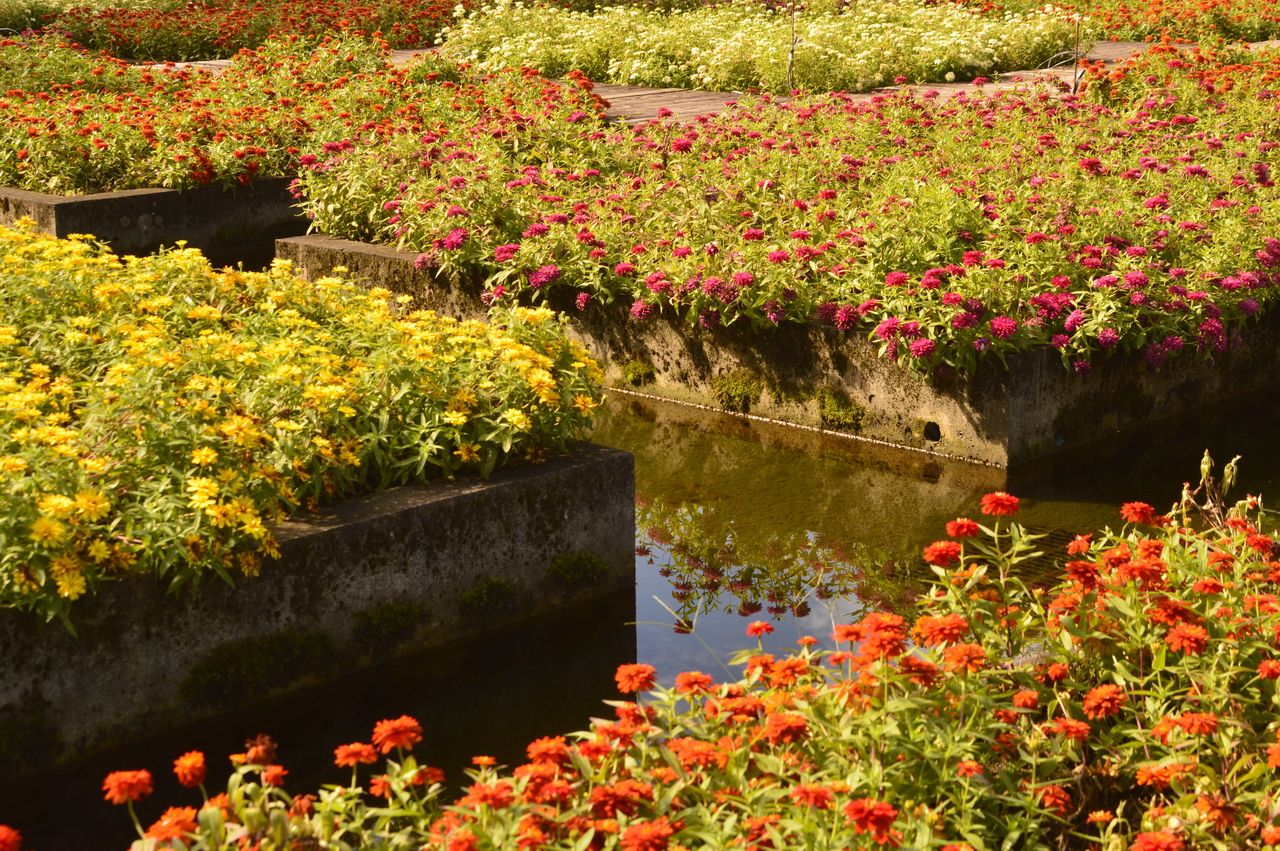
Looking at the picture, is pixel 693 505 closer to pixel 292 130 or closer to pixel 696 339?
pixel 696 339

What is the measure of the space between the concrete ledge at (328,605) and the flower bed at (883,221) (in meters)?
1.92

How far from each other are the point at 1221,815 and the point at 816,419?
13.0 ft

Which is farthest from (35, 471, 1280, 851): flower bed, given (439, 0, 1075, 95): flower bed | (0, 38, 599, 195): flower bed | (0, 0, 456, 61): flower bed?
(0, 0, 456, 61): flower bed

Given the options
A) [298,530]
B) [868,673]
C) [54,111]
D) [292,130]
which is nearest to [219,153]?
[292,130]

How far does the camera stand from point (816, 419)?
6.36 meters

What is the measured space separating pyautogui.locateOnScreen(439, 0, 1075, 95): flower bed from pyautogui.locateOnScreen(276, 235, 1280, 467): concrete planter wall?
311 inches

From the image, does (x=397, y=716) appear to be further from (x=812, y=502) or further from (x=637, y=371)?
(x=637, y=371)

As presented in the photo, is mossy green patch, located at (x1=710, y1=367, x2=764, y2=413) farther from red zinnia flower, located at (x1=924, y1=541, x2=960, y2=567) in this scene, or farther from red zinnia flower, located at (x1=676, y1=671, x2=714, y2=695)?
red zinnia flower, located at (x1=676, y1=671, x2=714, y2=695)

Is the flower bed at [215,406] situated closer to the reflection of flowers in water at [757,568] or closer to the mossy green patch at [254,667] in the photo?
the mossy green patch at [254,667]

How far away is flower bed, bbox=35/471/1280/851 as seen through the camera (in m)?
2.38

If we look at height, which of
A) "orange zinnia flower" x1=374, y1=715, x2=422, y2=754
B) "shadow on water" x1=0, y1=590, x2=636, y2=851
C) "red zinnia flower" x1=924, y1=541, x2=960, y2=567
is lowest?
"shadow on water" x1=0, y1=590, x2=636, y2=851

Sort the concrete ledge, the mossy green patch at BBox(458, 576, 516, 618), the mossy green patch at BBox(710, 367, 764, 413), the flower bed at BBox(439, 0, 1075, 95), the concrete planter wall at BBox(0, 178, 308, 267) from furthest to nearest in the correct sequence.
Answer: the flower bed at BBox(439, 0, 1075, 95) → the concrete planter wall at BBox(0, 178, 308, 267) → the mossy green patch at BBox(710, 367, 764, 413) → the mossy green patch at BBox(458, 576, 516, 618) → the concrete ledge

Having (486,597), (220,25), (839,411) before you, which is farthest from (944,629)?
(220,25)

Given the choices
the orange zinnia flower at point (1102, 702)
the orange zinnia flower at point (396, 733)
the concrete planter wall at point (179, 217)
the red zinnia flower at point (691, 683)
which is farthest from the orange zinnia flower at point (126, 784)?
the concrete planter wall at point (179, 217)
